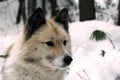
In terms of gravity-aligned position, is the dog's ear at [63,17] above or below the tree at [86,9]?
above

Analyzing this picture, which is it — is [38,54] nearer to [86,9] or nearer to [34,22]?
[34,22]

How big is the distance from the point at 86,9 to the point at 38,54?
538cm

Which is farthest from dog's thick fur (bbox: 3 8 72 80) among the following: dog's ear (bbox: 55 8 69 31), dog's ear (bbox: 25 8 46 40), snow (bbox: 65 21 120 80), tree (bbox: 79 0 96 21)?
tree (bbox: 79 0 96 21)

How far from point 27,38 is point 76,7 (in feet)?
42.0

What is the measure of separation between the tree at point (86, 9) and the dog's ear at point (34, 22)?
5003 millimetres

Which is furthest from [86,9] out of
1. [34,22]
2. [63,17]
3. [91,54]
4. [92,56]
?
[34,22]

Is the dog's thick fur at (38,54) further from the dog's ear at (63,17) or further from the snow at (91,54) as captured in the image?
the snow at (91,54)

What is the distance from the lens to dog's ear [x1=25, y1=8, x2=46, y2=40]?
4696 millimetres

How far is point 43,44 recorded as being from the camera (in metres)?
4.73

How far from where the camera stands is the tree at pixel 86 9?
9.77 m

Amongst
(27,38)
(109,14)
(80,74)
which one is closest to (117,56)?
(80,74)

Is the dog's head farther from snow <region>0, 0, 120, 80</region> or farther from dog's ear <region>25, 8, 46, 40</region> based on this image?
snow <region>0, 0, 120, 80</region>

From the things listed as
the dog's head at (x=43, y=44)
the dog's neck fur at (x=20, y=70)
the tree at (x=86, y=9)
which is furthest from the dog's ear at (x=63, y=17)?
the tree at (x=86, y=9)

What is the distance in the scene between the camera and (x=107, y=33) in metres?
8.30
